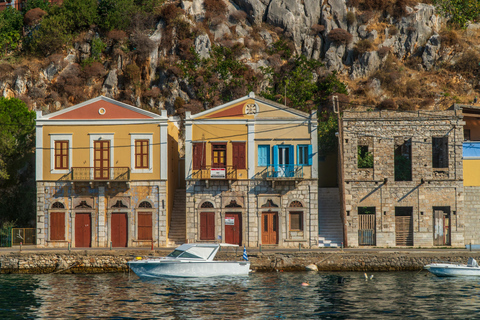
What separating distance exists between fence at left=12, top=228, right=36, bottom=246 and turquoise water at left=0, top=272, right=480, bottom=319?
23.7ft

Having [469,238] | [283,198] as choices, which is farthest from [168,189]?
[469,238]

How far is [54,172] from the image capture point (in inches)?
1538

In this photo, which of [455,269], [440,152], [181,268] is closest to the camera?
[181,268]

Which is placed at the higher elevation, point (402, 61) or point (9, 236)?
point (402, 61)

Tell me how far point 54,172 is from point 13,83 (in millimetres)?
29725

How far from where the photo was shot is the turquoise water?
2245cm

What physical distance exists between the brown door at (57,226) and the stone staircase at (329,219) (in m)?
17.0

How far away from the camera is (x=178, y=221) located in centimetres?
4075

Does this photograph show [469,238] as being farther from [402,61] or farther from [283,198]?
[402,61]

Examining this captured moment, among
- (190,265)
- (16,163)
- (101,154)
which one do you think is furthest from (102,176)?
(190,265)

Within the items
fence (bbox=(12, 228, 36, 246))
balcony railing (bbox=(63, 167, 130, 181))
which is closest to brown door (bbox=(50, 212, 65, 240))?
fence (bbox=(12, 228, 36, 246))

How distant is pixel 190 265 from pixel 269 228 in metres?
8.92

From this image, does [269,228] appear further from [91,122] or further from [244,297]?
[91,122]

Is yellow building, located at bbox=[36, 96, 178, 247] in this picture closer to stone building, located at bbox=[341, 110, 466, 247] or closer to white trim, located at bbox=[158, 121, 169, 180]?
white trim, located at bbox=[158, 121, 169, 180]
